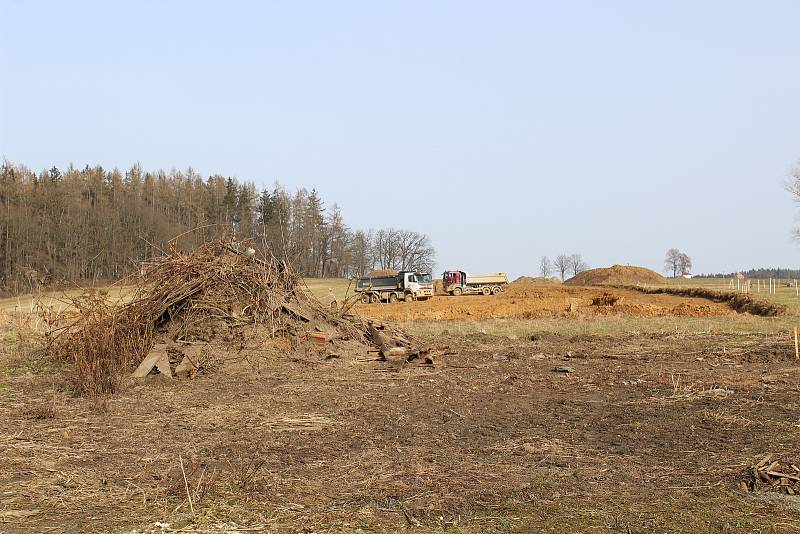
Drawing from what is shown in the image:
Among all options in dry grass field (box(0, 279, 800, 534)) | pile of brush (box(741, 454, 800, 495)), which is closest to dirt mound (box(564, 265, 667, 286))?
dry grass field (box(0, 279, 800, 534))

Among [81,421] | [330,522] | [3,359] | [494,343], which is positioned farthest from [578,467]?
[3,359]

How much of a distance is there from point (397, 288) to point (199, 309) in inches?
1181

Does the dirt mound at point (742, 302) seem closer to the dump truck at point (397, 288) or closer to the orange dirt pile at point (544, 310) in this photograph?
the orange dirt pile at point (544, 310)

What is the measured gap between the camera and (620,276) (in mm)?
85625

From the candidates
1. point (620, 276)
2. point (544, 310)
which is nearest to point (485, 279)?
point (544, 310)

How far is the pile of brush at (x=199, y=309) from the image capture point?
14.5 meters

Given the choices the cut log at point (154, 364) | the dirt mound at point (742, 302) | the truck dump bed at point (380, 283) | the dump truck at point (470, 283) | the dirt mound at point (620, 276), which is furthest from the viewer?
the dirt mound at point (620, 276)

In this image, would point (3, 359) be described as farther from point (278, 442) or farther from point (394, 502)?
point (394, 502)

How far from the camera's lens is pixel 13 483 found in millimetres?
6383

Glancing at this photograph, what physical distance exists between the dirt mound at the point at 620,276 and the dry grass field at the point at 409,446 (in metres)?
70.8

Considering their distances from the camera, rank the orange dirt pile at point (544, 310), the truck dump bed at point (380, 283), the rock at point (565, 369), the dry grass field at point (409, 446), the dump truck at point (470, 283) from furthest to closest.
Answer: the dump truck at point (470, 283) < the truck dump bed at point (380, 283) < the orange dirt pile at point (544, 310) < the rock at point (565, 369) < the dry grass field at point (409, 446)

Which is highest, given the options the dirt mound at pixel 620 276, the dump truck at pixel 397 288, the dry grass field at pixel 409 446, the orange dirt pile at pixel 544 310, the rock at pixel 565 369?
the dirt mound at pixel 620 276

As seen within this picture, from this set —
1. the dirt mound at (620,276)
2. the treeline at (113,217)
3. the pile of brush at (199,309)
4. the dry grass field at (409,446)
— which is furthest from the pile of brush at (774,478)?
the dirt mound at (620,276)

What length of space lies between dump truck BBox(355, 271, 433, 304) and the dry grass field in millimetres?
28770
